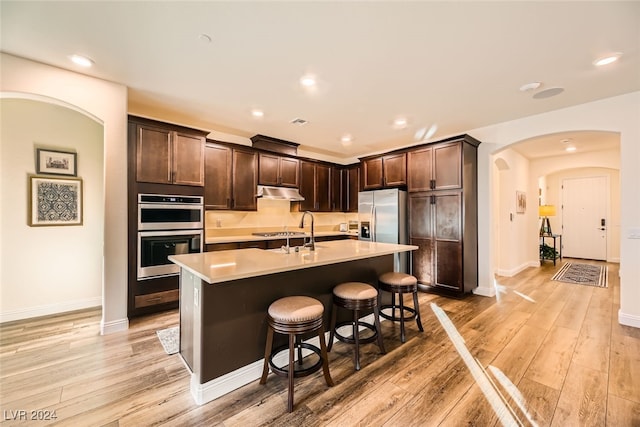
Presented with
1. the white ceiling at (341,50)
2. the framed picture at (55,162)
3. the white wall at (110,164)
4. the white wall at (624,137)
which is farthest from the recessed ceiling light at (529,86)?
the framed picture at (55,162)

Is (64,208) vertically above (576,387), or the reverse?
(64,208)

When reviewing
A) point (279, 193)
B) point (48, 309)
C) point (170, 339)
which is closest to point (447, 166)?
point (279, 193)

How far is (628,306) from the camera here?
3129mm

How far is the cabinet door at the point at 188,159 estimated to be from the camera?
11.8 ft

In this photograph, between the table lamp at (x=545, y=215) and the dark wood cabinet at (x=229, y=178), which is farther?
the table lamp at (x=545, y=215)

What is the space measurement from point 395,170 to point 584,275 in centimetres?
468

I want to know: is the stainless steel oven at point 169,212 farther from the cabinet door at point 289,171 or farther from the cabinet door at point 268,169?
the cabinet door at point 289,171

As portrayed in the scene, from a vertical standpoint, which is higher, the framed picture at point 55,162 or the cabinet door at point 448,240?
the framed picture at point 55,162

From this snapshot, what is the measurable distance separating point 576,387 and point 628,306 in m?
2.09

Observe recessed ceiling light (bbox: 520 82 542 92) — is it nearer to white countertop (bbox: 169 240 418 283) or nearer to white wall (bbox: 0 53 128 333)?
white countertop (bbox: 169 240 418 283)

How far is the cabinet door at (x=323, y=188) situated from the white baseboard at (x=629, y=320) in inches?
183

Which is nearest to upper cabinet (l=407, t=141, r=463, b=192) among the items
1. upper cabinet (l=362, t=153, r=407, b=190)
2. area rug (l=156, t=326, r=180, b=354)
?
upper cabinet (l=362, t=153, r=407, b=190)

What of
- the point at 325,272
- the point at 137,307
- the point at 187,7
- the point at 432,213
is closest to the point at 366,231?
the point at 432,213

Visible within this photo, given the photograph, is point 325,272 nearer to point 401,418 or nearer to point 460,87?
point 401,418
